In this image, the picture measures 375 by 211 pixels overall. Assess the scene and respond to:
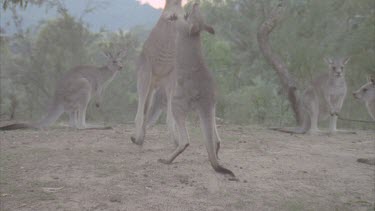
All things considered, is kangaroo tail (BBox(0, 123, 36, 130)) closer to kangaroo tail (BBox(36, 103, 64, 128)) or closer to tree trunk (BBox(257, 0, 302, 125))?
kangaroo tail (BBox(36, 103, 64, 128))

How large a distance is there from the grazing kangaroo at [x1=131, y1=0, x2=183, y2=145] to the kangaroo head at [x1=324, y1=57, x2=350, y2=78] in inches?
165

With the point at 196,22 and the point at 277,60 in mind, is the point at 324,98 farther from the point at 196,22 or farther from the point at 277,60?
the point at 196,22

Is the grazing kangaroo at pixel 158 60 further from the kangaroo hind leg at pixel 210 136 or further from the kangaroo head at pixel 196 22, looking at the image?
the kangaroo hind leg at pixel 210 136

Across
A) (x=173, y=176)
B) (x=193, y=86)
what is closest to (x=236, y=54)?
(x=193, y=86)

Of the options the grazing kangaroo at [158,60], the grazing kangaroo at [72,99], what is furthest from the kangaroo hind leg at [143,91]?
the grazing kangaroo at [72,99]

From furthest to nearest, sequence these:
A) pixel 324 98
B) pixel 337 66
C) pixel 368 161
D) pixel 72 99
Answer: pixel 337 66
pixel 324 98
pixel 72 99
pixel 368 161

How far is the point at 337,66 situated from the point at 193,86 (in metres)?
5.04

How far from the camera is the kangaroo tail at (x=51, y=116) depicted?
8.23 meters

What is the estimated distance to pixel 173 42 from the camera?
20.1 feet

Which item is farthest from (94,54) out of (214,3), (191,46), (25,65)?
(191,46)

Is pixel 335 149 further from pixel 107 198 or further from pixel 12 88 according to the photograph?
pixel 12 88

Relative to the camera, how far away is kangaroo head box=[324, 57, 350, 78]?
909 cm

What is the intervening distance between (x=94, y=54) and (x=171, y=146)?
11.1 metres

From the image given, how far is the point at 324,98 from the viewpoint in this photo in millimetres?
9008
